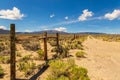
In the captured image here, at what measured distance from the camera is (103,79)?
834cm

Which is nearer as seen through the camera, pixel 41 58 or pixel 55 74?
pixel 55 74

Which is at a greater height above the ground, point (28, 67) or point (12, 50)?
point (12, 50)

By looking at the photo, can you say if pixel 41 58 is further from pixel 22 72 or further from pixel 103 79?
pixel 103 79

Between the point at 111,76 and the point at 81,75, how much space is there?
278 centimetres

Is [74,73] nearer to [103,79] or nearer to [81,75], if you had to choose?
[81,75]

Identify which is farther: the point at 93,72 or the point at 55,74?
the point at 93,72

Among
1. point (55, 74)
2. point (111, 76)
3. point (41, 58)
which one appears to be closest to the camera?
point (55, 74)

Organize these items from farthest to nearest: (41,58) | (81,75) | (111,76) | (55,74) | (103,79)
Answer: (41,58) < (111,76) < (103,79) < (55,74) < (81,75)

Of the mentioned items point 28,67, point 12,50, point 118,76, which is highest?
point 12,50

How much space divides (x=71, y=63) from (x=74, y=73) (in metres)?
1.44

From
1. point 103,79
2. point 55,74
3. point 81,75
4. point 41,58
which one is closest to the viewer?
point 81,75

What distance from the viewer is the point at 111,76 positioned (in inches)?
356

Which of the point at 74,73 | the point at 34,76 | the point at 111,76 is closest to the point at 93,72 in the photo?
the point at 111,76

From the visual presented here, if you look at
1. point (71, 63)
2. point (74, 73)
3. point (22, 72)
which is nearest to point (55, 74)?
point (74, 73)
